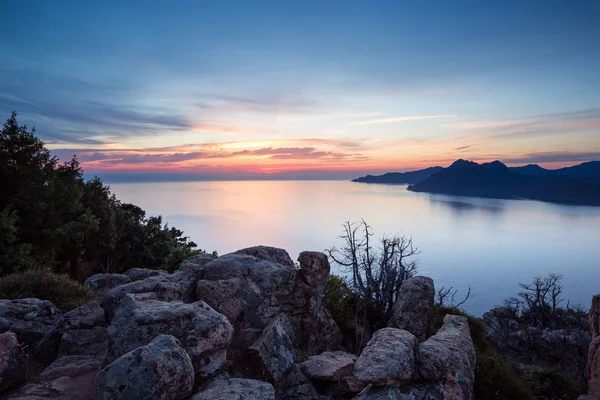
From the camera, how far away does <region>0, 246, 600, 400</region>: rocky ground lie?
7182 mm

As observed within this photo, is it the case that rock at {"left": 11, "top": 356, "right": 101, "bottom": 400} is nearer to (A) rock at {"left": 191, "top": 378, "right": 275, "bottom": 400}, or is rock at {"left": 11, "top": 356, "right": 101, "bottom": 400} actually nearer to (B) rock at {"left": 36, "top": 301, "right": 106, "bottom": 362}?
(B) rock at {"left": 36, "top": 301, "right": 106, "bottom": 362}

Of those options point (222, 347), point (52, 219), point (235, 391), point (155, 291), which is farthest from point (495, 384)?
point (52, 219)

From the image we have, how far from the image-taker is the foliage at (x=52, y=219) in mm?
30344

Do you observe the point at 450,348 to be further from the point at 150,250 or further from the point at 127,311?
the point at 150,250

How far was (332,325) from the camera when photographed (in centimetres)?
1477

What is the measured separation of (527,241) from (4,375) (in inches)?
7516

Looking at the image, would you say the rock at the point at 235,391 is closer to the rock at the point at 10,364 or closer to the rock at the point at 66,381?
the rock at the point at 66,381

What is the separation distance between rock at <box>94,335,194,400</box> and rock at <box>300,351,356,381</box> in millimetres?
4429

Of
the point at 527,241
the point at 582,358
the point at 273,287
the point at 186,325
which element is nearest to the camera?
the point at 186,325

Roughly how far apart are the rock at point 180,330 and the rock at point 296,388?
2229 mm

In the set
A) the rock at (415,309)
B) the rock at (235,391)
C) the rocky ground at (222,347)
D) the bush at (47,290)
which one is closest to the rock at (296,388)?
the rocky ground at (222,347)

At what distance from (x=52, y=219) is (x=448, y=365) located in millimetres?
34260

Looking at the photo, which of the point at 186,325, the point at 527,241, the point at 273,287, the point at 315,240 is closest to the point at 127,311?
the point at 186,325

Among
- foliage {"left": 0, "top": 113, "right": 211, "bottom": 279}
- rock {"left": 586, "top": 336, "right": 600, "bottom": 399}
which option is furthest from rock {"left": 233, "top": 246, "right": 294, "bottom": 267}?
foliage {"left": 0, "top": 113, "right": 211, "bottom": 279}
